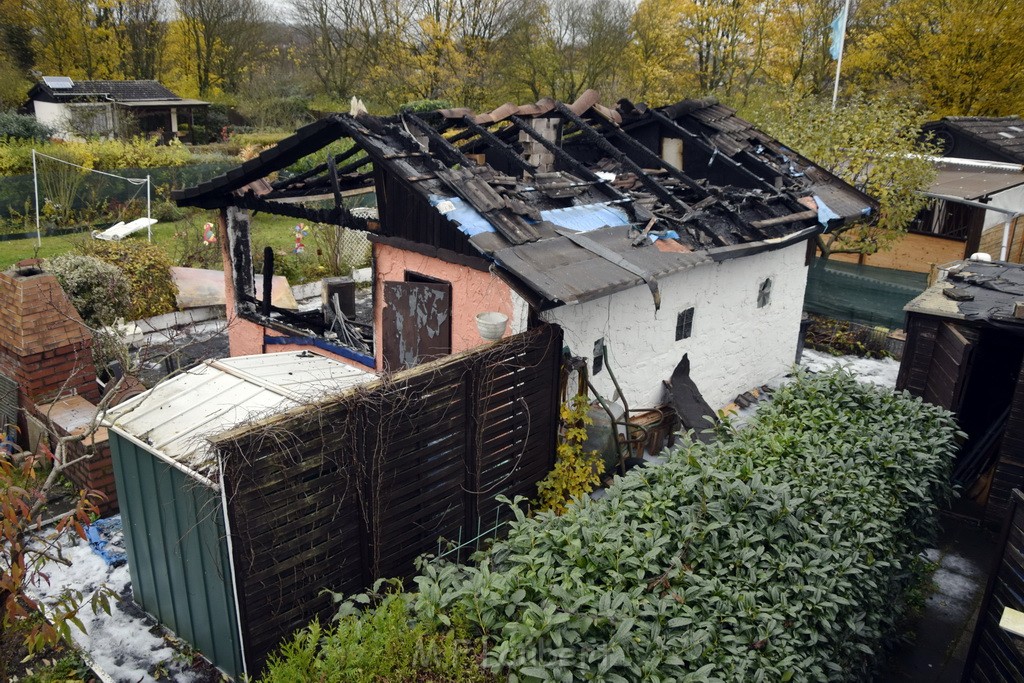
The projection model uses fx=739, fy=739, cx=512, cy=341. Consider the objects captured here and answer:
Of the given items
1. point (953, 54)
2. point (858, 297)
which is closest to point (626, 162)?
point (858, 297)

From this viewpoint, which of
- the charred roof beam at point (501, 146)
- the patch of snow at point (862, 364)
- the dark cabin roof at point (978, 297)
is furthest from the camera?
the patch of snow at point (862, 364)

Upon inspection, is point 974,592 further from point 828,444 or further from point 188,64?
point 188,64

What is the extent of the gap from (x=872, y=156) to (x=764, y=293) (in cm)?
574

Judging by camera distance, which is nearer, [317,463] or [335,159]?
[317,463]

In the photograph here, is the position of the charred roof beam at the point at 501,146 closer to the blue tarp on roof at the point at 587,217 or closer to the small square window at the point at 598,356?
the blue tarp on roof at the point at 587,217

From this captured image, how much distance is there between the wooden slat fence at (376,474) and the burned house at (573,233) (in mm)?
884

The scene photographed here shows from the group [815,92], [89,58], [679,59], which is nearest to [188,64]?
[89,58]

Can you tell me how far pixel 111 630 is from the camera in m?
5.90

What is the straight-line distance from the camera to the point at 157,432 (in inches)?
215

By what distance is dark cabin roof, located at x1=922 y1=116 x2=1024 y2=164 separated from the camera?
18.4 meters

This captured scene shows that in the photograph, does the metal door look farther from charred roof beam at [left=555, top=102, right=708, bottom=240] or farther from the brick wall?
charred roof beam at [left=555, top=102, right=708, bottom=240]

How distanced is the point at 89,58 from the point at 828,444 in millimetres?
43811

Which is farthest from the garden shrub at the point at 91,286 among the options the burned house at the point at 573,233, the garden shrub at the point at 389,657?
the garden shrub at the point at 389,657

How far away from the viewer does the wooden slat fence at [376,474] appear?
4.89 metres
